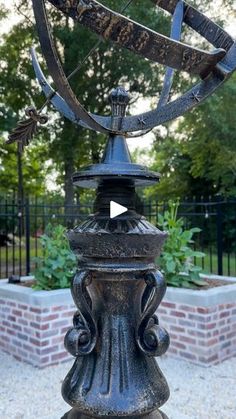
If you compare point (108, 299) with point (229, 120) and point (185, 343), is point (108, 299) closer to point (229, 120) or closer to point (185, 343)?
point (185, 343)

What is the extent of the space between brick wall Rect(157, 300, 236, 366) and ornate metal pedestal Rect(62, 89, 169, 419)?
2464mm

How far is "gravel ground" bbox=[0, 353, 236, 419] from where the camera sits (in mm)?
2779

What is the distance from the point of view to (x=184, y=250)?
4.14m

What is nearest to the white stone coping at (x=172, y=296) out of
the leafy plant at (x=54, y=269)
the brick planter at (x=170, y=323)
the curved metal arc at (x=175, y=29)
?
the brick planter at (x=170, y=323)

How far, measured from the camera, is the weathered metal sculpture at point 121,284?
1.15 metres

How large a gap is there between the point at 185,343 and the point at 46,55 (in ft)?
10.9

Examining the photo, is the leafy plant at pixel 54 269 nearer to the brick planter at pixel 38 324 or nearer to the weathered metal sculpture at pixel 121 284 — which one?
the brick planter at pixel 38 324

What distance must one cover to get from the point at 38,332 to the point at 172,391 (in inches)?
51.3

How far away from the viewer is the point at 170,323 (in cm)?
389

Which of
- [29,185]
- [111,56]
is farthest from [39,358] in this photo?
[29,185]

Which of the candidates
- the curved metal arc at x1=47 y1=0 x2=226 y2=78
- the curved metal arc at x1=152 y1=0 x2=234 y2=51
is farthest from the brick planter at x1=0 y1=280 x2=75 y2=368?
the curved metal arc at x1=47 y1=0 x2=226 y2=78

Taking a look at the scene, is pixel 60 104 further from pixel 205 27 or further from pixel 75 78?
pixel 75 78

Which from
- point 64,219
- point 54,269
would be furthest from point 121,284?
point 64,219

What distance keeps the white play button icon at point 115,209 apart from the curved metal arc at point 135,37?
465 mm
